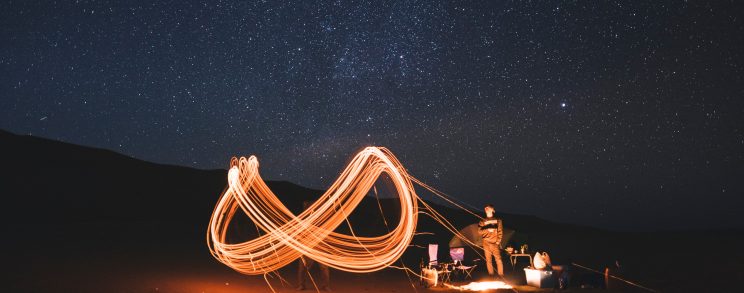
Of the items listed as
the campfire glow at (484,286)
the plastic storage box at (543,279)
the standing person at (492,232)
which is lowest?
the campfire glow at (484,286)

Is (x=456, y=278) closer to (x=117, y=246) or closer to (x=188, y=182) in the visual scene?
(x=117, y=246)

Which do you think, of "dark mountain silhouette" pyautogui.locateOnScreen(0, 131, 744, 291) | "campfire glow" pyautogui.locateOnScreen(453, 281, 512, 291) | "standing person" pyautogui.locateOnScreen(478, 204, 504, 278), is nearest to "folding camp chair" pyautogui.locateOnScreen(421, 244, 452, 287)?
"campfire glow" pyautogui.locateOnScreen(453, 281, 512, 291)

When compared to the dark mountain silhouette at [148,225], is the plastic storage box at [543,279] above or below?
below

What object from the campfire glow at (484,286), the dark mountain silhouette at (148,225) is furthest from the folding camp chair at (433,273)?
the dark mountain silhouette at (148,225)

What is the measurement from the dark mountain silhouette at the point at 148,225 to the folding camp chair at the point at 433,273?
1665 millimetres

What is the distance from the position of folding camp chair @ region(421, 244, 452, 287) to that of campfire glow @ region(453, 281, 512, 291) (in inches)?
21.4

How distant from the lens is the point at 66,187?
120 feet

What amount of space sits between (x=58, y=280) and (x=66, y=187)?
26935 millimetres

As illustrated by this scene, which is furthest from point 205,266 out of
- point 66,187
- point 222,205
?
point 66,187

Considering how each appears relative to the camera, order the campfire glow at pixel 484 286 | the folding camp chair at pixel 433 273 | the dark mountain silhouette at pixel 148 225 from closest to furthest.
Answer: the campfire glow at pixel 484 286 → the folding camp chair at pixel 433 273 → the dark mountain silhouette at pixel 148 225

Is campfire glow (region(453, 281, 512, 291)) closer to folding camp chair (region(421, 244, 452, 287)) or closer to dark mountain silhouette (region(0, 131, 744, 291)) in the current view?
folding camp chair (region(421, 244, 452, 287))

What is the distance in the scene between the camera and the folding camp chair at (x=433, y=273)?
529 inches

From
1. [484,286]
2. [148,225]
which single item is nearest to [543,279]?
[484,286]

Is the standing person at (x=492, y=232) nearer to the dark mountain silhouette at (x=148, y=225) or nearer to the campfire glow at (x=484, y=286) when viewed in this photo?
the campfire glow at (x=484, y=286)
